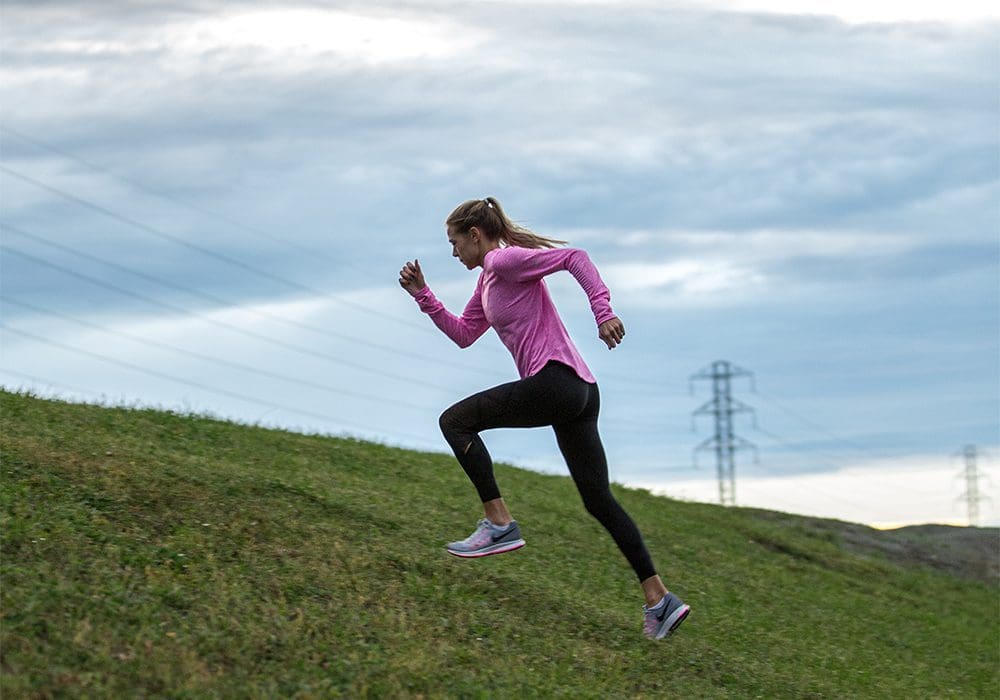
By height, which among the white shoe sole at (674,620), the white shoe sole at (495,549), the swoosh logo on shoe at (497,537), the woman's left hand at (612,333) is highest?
the woman's left hand at (612,333)

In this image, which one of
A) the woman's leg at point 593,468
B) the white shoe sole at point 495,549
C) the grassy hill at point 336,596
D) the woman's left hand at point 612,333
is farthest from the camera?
the white shoe sole at point 495,549

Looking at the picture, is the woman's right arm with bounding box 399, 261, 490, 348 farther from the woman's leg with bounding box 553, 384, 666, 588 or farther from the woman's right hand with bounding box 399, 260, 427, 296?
the woman's leg with bounding box 553, 384, 666, 588

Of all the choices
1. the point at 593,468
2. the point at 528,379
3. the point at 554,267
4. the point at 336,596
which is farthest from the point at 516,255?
the point at 336,596

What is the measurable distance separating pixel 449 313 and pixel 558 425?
55.7 inches

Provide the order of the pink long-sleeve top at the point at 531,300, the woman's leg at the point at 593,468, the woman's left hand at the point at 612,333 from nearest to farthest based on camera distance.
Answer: the woman's left hand at the point at 612,333
the pink long-sleeve top at the point at 531,300
the woman's leg at the point at 593,468

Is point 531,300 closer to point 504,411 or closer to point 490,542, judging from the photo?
point 504,411

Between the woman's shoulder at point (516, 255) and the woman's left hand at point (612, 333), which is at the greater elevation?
the woman's shoulder at point (516, 255)

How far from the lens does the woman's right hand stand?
9570 mm

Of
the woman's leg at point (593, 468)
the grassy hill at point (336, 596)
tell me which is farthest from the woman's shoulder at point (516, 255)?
the grassy hill at point (336, 596)

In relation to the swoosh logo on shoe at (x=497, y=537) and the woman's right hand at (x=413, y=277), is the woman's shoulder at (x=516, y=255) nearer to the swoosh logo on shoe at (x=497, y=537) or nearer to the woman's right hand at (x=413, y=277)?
the woman's right hand at (x=413, y=277)

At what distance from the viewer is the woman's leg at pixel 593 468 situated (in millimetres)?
9023

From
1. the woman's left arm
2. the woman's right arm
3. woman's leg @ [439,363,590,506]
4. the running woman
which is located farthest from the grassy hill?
the woman's left arm

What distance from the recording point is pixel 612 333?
827 cm

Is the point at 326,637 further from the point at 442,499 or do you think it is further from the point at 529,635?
the point at 442,499
